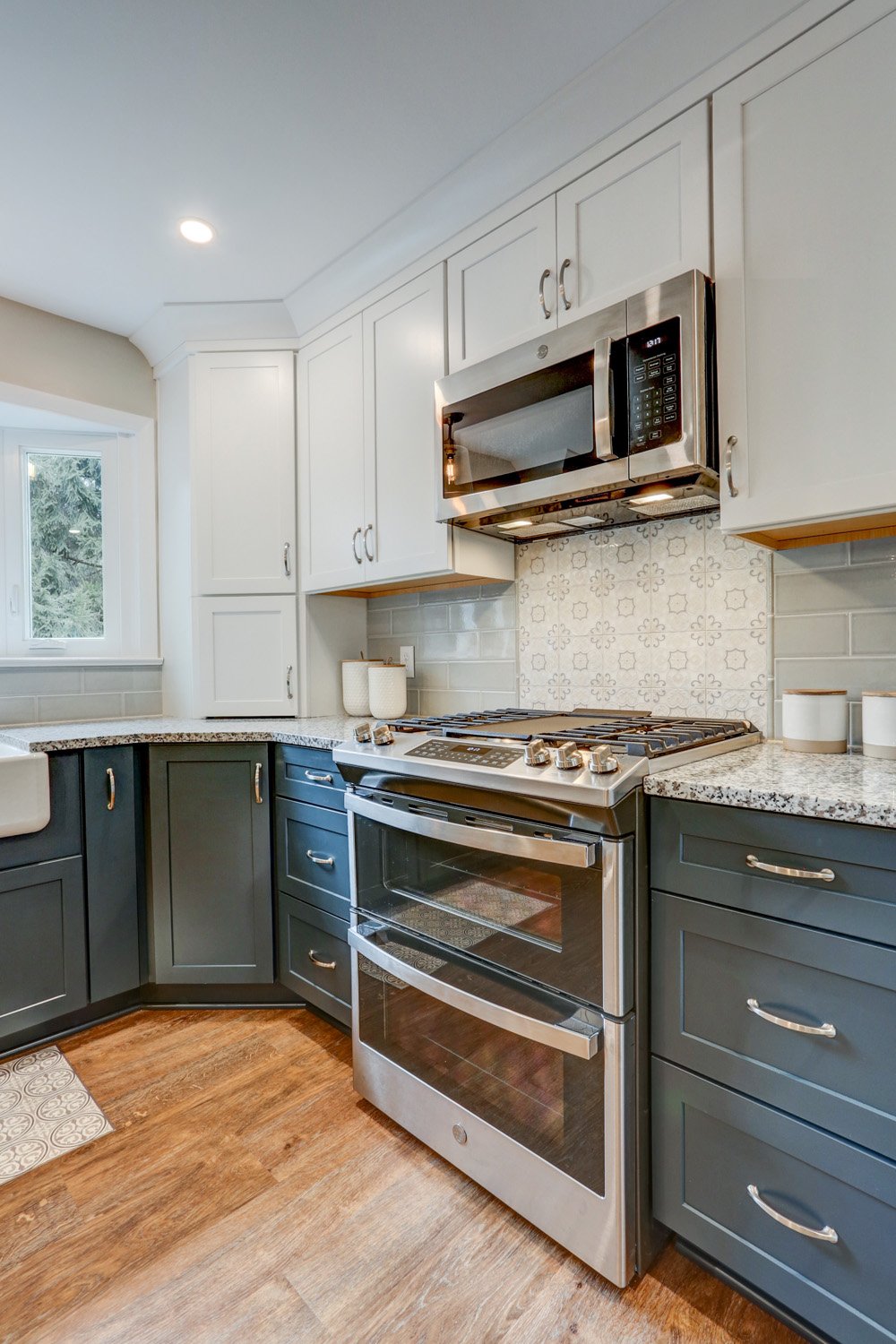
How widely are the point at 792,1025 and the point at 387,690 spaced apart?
65.6 inches

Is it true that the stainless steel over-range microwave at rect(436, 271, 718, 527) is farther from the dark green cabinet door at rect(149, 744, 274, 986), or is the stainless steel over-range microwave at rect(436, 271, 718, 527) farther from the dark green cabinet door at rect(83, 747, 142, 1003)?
the dark green cabinet door at rect(83, 747, 142, 1003)

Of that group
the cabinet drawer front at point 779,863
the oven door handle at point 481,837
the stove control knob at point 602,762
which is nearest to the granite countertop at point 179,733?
the oven door handle at point 481,837

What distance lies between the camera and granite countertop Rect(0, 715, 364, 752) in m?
2.06

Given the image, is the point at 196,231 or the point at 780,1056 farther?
the point at 196,231

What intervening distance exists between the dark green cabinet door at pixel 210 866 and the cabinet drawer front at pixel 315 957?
73 mm

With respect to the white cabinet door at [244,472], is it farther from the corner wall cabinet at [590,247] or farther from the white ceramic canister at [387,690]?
the corner wall cabinet at [590,247]

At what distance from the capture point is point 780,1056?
Answer: 1.10 metres

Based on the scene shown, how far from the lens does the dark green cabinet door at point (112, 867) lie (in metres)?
2.14

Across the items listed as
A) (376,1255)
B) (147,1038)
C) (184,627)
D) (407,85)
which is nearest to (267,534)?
(184,627)

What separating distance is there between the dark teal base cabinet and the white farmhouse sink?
1.72m

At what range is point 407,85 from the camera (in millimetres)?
1609

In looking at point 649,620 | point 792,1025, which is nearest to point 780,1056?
point 792,1025

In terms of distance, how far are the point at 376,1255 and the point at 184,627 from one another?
2.10 metres

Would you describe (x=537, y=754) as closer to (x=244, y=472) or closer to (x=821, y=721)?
(x=821, y=721)
